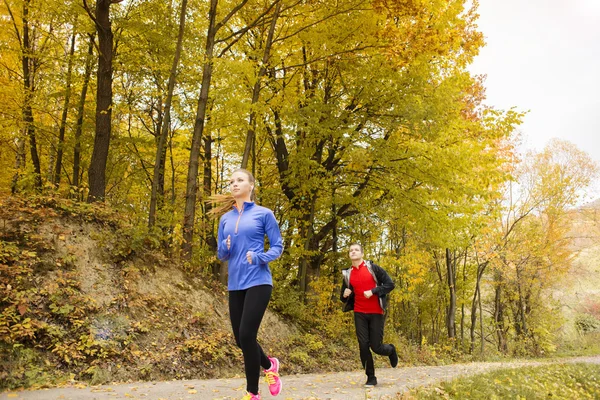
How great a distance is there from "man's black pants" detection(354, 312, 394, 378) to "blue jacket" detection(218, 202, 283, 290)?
2.52m

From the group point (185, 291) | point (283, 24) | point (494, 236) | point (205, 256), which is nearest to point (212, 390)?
point (185, 291)

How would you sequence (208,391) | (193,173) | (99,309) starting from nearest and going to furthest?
(208,391) → (99,309) → (193,173)

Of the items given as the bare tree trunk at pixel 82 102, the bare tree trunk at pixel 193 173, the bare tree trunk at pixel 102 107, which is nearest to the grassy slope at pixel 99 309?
the bare tree trunk at pixel 193 173

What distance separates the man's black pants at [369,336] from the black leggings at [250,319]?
2421 mm

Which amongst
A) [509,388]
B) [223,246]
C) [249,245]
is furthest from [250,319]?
[509,388]

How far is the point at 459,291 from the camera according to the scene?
89.1 ft

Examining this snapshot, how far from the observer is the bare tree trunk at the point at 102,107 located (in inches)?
431

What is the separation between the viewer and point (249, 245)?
161 inches

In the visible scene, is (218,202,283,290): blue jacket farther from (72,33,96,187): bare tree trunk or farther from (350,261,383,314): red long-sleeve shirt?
(72,33,96,187): bare tree trunk

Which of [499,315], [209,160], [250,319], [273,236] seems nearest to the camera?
[250,319]

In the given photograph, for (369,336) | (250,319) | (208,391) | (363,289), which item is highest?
(363,289)

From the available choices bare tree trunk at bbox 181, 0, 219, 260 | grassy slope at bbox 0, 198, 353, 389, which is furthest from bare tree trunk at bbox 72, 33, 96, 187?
grassy slope at bbox 0, 198, 353, 389

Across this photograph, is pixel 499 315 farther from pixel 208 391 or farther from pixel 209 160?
pixel 208 391

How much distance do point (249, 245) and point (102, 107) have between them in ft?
28.6
